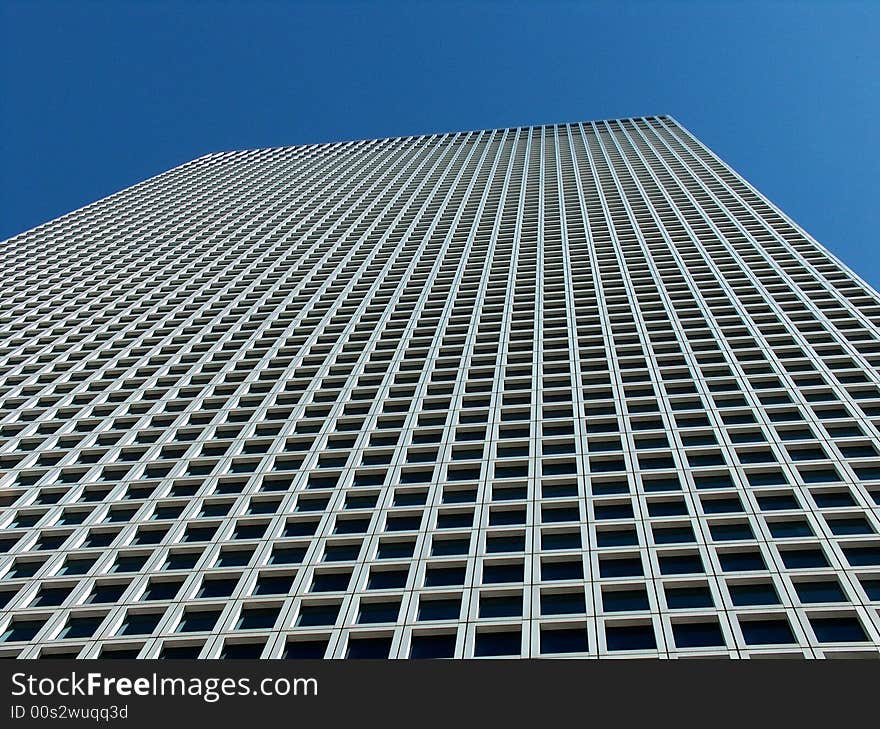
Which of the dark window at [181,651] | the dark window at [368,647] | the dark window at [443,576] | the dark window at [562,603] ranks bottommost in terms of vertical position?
the dark window at [181,651]

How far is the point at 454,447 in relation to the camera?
41.1 m

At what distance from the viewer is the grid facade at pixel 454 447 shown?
98.0ft

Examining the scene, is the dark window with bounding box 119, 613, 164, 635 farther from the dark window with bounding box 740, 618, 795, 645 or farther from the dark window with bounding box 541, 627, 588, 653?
the dark window with bounding box 740, 618, 795, 645

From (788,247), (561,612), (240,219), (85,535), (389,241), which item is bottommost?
(561,612)

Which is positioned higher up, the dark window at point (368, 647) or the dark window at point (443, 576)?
the dark window at point (443, 576)

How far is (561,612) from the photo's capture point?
29.5m

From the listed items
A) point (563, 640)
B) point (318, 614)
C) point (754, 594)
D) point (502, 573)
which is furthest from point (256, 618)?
point (754, 594)

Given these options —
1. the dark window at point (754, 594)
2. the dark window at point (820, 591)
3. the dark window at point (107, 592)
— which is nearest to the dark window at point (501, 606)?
the dark window at point (754, 594)

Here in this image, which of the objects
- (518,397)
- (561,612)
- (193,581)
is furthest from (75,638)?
(518,397)

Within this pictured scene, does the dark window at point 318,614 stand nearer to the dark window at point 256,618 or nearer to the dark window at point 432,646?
the dark window at point 256,618

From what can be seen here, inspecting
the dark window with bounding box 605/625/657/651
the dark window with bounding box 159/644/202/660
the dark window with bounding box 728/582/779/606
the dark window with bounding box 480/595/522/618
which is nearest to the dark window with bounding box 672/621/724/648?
the dark window with bounding box 605/625/657/651

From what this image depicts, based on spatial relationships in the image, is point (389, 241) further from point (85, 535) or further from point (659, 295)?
point (85, 535)

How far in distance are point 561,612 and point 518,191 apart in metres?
72.7

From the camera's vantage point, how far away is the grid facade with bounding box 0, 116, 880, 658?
29.9m
